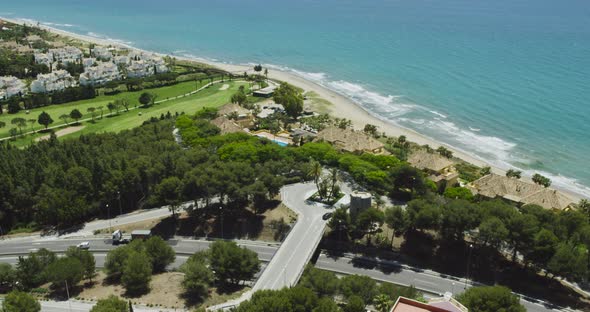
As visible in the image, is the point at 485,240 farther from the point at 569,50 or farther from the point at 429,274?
the point at 569,50

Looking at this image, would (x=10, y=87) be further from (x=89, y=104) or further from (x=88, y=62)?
(x=88, y=62)

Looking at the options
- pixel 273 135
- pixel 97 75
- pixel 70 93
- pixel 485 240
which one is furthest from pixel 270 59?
pixel 485 240

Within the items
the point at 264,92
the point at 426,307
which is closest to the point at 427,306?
the point at 426,307

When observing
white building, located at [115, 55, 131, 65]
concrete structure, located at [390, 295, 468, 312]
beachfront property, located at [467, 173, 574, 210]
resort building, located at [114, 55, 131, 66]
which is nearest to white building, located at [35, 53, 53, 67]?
resort building, located at [114, 55, 131, 66]

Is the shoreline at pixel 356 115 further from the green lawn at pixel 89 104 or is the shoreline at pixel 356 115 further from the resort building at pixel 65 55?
the resort building at pixel 65 55

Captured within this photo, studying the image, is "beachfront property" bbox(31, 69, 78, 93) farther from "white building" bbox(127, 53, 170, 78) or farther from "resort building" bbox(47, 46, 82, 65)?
"resort building" bbox(47, 46, 82, 65)

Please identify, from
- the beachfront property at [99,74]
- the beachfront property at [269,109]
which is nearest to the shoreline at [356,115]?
the beachfront property at [269,109]
